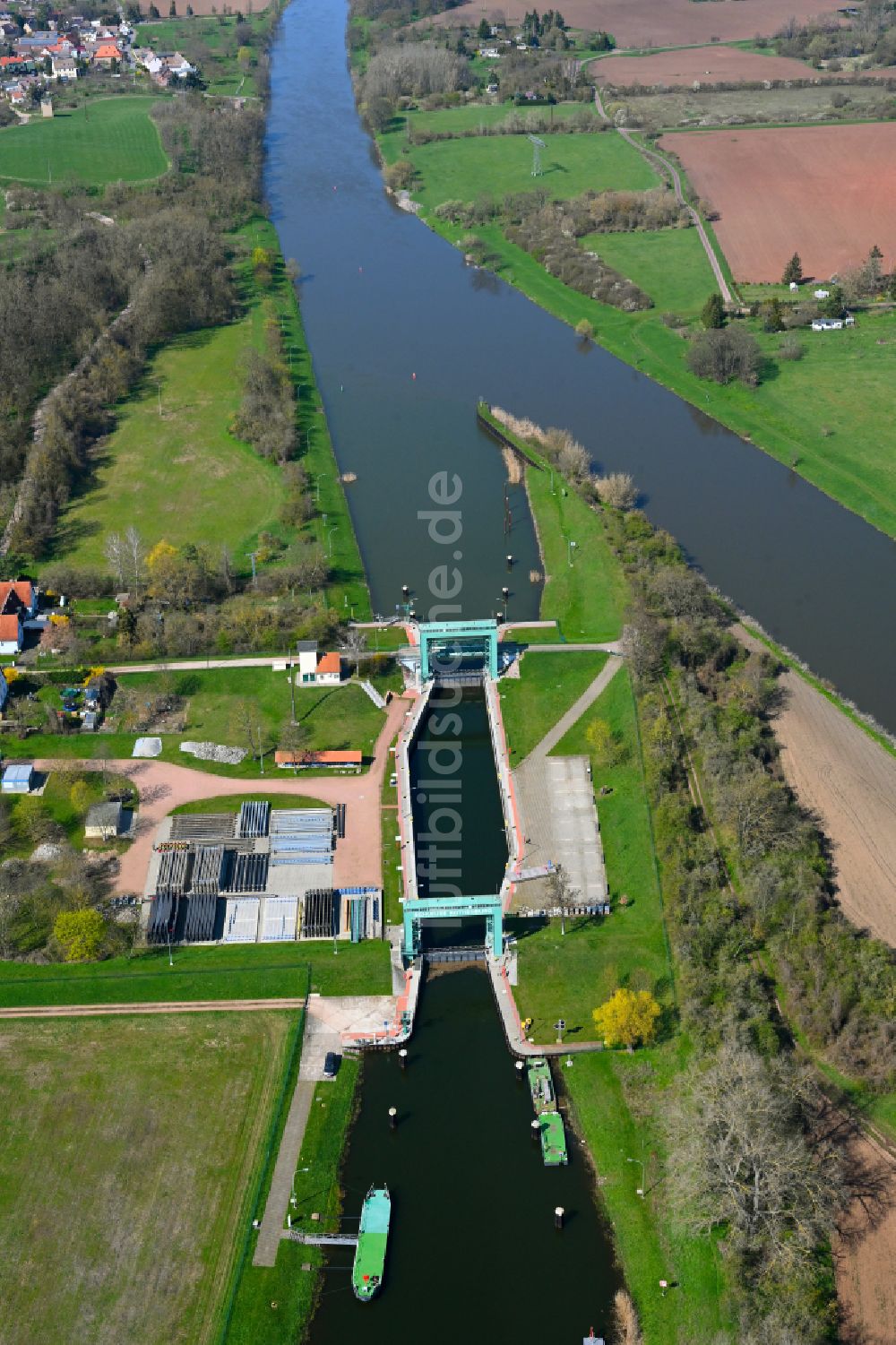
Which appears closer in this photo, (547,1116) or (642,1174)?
(642,1174)

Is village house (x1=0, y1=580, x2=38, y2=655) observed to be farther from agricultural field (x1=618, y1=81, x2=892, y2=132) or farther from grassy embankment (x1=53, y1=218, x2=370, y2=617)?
agricultural field (x1=618, y1=81, x2=892, y2=132)

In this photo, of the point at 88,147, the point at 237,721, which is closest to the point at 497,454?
the point at 237,721

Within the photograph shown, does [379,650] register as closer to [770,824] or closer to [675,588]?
[675,588]

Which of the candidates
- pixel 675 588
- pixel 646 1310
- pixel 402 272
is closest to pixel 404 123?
pixel 402 272

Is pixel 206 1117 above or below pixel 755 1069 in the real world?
below

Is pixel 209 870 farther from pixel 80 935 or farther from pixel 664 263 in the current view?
pixel 664 263

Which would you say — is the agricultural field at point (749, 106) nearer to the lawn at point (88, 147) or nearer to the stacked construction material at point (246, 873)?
the lawn at point (88, 147)
